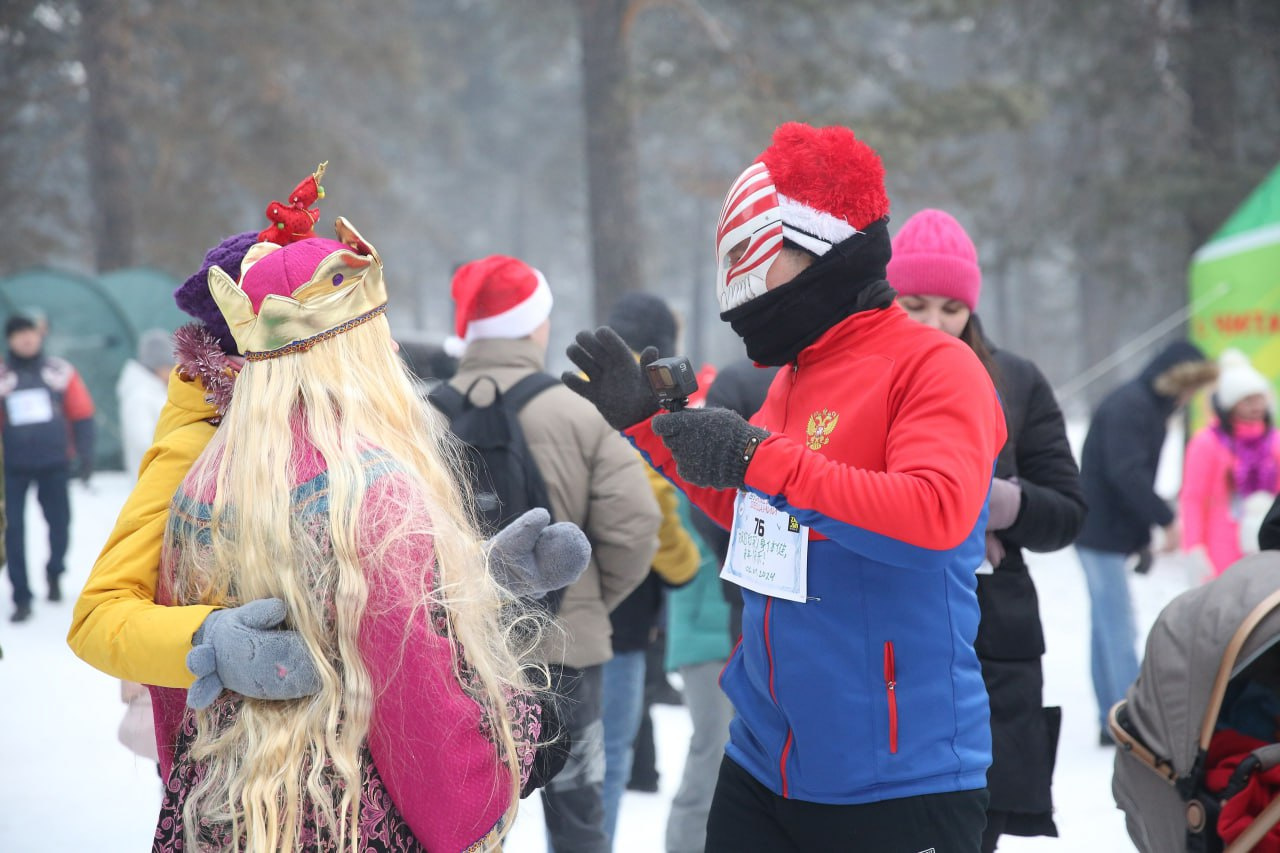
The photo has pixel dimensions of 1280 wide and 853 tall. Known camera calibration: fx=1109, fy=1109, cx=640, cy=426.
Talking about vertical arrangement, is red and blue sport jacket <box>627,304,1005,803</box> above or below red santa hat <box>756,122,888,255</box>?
below

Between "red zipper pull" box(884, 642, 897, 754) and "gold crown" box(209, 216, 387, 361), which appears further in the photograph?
"red zipper pull" box(884, 642, 897, 754)

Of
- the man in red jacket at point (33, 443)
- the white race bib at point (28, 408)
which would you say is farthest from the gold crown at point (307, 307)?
the white race bib at point (28, 408)

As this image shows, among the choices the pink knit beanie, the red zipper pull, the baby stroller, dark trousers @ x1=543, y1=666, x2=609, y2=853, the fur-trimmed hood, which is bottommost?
dark trousers @ x1=543, y1=666, x2=609, y2=853

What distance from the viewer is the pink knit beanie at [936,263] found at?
3223mm

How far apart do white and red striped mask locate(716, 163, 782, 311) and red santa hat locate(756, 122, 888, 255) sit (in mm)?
24

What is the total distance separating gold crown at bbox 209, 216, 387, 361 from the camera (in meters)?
1.89

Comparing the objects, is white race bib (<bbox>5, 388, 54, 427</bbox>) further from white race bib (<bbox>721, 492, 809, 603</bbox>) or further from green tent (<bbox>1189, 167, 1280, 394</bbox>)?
green tent (<bbox>1189, 167, 1280, 394</bbox>)

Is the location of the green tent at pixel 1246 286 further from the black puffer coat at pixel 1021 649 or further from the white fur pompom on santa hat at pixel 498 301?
the white fur pompom on santa hat at pixel 498 301

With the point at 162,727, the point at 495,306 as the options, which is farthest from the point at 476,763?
the point at 495,306

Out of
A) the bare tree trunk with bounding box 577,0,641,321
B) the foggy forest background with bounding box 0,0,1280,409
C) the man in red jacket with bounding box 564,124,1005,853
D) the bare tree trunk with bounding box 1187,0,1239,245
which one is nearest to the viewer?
the man in red jacket with bounding box 564,124,1005,853

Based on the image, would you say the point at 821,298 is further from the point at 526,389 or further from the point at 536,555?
the point at 526,389

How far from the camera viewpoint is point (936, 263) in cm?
322

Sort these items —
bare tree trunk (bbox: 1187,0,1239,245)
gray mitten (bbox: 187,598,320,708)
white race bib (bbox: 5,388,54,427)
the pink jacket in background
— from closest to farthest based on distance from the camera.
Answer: gray mitten (bbox: 187,598,320,708)
the pink jacket in background
white race bib (bbox: 5,388,54,427)
bare tree trunk (bbox: 1187,0,1239,245)

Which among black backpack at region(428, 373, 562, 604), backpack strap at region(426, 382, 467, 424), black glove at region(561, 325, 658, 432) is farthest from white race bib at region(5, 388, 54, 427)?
black glove at region(561, 325, 658, 432)
